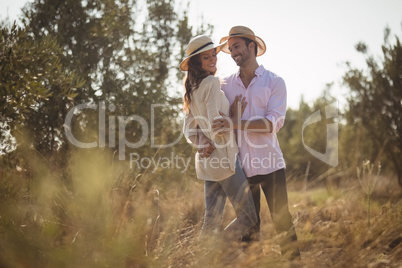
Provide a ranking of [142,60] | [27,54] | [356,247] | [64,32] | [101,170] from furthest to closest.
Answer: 1. [142,60]
2. [64,32]
3. [27,54]
4. [101,170]
5. [356,247]

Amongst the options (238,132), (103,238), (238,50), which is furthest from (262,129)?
(103,238)

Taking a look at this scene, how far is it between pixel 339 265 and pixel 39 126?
5.67 metres

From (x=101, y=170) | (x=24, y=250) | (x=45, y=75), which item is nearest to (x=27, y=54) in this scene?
(x=45, y=75)

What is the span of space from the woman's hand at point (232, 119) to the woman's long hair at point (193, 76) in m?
0.34

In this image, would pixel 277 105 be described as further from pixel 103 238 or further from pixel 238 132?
pixel 103 238

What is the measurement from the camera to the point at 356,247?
111 inches

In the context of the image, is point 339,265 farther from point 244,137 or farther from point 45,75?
point 45,75

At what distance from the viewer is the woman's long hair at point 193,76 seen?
3.35 metres

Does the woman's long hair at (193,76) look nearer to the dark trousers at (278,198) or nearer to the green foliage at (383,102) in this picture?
the dark trousers at (278,198)

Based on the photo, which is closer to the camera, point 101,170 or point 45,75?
point 101,170

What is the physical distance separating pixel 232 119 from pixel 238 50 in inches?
37.0

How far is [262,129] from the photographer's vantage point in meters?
3.57

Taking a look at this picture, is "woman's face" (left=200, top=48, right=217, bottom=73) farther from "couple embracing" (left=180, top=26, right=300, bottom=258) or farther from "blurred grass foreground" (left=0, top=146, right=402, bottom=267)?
"blurred grass foreground" (left=0, top=146, right=402, bottom=267)

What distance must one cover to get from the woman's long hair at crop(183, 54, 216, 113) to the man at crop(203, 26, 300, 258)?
45 cm
